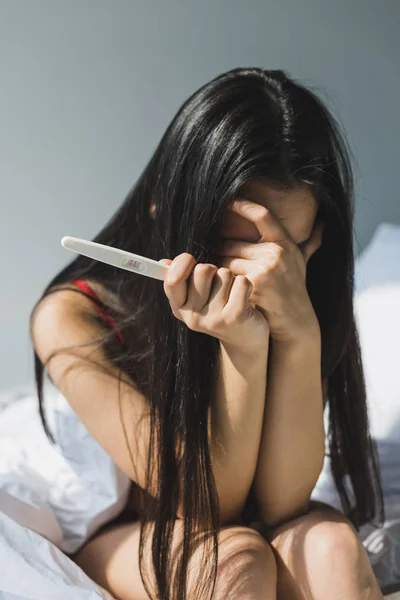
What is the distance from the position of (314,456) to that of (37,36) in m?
0.79

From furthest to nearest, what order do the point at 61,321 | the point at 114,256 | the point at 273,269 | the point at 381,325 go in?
the point at 381,325 → the point at 61,321 → the point at 273,269 → the point at 114,256

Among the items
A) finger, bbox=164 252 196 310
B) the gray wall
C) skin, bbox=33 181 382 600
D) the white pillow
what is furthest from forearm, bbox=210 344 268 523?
the gray wall

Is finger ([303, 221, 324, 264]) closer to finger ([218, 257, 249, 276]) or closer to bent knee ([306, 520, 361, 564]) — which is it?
finger ([218, 257, 249, 276])

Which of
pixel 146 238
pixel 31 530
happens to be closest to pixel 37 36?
pixel 146 238

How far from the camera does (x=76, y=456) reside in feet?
2.83

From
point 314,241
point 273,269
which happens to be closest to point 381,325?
point 314,241

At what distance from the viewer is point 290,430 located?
788 millimetres

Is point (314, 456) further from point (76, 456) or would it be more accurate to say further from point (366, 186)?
point (366, 186)

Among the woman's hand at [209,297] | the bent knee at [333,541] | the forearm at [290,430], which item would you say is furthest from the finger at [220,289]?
the bent knee at [333,541]

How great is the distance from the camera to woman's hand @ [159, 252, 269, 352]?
0.65 meters

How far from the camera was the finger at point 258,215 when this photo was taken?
0.69 metres

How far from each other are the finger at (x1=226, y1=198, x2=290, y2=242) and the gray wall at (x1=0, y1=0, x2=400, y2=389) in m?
0.64

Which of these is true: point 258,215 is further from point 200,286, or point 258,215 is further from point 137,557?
point 137,557

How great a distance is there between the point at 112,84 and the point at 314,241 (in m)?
0.60
